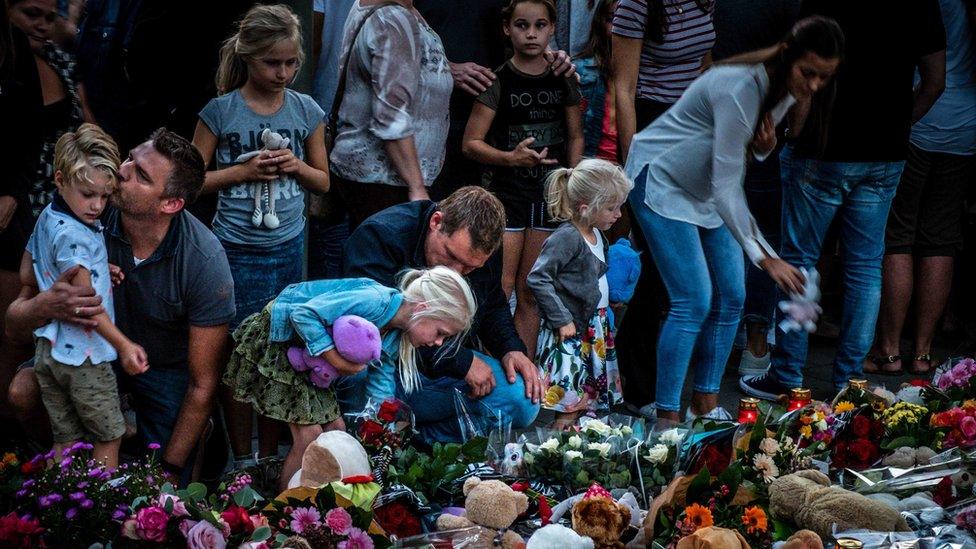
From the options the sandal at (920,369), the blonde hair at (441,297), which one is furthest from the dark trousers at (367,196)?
the sandal at (920,369)

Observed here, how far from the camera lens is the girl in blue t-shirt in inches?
156

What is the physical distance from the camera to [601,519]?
2.80 m

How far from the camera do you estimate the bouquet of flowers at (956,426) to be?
346 centimetres

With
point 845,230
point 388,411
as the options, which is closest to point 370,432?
point 388,411

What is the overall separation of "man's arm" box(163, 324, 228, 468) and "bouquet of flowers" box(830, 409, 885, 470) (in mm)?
1759

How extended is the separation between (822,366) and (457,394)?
2522 millimetres

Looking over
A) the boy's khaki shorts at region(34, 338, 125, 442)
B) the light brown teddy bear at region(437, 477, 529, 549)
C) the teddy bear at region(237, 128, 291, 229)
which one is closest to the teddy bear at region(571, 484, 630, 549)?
the light brown teddy bear at region(437, 477, 529, 549)

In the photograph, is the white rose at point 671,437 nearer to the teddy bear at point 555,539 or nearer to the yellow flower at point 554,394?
the teddy bear at point 555,539

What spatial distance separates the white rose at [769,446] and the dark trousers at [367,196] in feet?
5.81

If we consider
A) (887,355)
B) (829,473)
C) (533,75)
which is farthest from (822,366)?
(829,473)

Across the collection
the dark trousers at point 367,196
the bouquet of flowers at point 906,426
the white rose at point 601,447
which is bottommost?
the bouquet of flowers at point 906,426

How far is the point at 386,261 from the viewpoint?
12.2 feet

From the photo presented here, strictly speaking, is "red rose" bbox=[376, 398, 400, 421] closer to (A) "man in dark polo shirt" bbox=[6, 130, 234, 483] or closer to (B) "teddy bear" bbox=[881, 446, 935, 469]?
(A) "man in dark polo shirt" bbox=[6, 130, 234, 483]

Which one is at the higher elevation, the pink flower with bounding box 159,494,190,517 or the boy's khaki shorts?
the pink flower with bounding box 159,494,190,517
